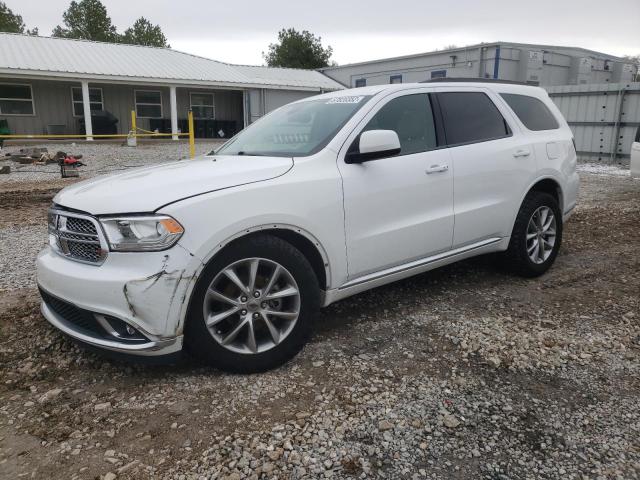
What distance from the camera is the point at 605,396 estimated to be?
9.82 ft

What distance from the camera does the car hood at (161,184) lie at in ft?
9.40

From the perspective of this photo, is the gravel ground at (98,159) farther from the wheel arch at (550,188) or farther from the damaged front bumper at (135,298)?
the wheel arch at (550,188)

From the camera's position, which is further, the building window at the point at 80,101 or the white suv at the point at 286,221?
the building window at the point at 80,101

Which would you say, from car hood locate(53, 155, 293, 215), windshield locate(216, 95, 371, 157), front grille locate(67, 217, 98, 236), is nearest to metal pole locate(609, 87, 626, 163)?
windshield locate(216, 95, 371, 157)

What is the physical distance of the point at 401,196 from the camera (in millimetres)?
3725

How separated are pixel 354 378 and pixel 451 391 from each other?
1.89 ft

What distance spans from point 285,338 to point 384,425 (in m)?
0.82

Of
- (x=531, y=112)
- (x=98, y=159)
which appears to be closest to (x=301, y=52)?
(x=98, y=159)

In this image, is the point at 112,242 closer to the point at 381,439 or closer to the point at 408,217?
the point at 381,439

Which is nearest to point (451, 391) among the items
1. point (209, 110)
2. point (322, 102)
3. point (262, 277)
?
point (262, 277)

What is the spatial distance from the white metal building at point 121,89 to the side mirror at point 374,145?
70.0ft

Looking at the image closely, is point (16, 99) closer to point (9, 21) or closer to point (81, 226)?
point (81, 226)

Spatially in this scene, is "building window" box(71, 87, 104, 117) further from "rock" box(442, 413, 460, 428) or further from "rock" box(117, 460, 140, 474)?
"rock" box(442, 413, 460, 428)

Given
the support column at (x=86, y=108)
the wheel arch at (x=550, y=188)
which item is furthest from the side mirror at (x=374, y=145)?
the support column at (x=86, y=108)
